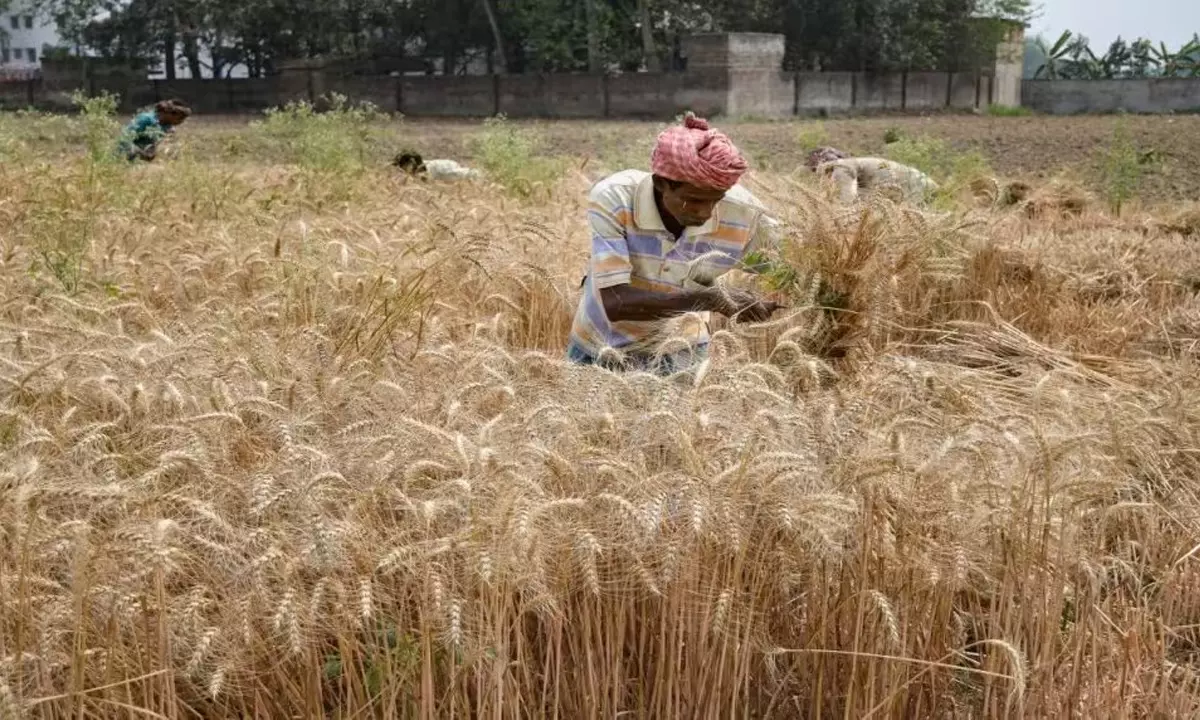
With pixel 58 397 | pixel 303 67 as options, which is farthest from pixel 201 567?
pixel 303 67

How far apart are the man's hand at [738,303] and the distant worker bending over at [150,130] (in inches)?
279

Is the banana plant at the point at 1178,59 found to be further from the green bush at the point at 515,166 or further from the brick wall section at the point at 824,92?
the green bush at the point at 515,166

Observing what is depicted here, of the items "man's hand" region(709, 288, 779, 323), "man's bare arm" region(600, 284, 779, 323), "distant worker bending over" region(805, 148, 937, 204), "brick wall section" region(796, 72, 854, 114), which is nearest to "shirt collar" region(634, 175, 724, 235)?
"man's bare arm" region(600, 284, 779, 323)

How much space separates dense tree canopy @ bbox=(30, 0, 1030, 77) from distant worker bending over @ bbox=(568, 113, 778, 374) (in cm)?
2516

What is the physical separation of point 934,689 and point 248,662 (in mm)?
1446

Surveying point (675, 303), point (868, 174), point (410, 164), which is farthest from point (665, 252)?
point (410, 164)

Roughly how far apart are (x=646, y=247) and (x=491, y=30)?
28624 mm

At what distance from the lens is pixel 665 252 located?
163 inches

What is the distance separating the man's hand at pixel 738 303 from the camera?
3854 millimetres

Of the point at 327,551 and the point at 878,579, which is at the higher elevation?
the point at 327,551

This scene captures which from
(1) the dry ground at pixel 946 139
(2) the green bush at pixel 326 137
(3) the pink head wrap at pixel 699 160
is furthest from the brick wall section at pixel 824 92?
(3) the pink head wrap at pixel 699 160

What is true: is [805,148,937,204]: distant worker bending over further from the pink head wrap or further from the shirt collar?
the pink head wrap

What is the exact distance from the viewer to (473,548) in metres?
2.44

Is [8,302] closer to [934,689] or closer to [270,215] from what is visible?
[270,215]
